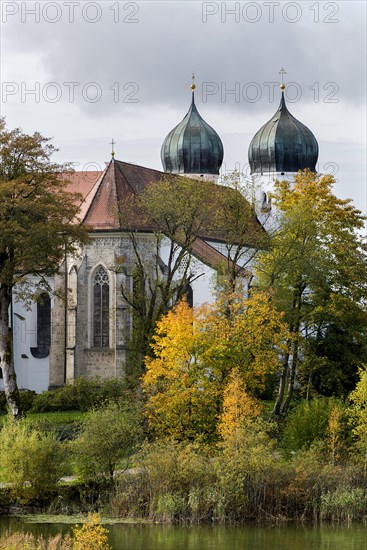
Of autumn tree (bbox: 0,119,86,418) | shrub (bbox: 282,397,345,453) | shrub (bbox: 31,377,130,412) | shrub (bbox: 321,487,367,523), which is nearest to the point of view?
shrub (bbox: 321,487,367,523)

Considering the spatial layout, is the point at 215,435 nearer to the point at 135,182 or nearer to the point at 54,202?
the point at 54,202

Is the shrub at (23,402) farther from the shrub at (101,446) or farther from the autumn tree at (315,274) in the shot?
the shrub at (101,446)

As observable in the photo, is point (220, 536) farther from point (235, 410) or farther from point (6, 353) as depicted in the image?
point (6, 353)

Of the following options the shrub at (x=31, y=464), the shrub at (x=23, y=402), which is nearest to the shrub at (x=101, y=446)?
the shrub at (x=31, y=464)

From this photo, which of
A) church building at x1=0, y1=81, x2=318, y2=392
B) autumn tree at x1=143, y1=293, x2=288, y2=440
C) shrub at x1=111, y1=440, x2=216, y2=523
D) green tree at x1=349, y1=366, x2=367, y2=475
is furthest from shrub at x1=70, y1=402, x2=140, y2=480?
church building at x1=0, y1=81, x2=318, y2=392

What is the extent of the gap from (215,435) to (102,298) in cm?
1678

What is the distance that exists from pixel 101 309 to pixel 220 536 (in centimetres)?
2434

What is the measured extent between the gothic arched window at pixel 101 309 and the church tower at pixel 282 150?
16.6 meters

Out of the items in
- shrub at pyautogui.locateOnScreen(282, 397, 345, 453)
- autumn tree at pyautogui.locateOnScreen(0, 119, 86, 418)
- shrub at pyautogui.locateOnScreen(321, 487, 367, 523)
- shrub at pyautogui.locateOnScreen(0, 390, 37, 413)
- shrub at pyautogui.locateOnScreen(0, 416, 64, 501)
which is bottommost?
shrub at pyautogui.locateOnScreen(321, 487, 367, 523)

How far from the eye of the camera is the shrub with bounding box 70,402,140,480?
3766 centimetres

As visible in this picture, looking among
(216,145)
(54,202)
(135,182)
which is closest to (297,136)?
(216,145)

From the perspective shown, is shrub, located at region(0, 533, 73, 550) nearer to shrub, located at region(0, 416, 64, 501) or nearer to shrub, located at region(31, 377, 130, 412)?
shrub, located at region(0, 416, 64, 501)

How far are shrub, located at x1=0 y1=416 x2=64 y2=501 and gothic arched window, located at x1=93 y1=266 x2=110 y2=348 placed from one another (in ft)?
62.6

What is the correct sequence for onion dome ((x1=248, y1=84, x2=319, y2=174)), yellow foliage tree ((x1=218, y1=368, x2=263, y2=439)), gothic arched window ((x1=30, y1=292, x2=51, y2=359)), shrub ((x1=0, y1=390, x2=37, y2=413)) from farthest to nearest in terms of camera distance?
onion dome ((x1=248, y1=84, x2=319, y2=174))
gothic arched window ((x1=30, y1=292, x2=51, y2=359))
shrub ((x1=0, y1=390, x2=37, y2=413))
yellow foliage tree ((x1=218, y1=368, x2=263, y2=439))
